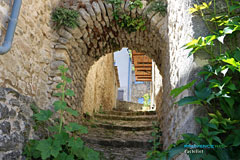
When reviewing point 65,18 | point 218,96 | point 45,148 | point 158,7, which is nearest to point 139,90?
point 158,7

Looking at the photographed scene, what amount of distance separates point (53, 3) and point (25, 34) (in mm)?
923

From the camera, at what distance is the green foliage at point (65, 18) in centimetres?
301

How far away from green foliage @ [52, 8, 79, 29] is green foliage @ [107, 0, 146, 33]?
1.88ft

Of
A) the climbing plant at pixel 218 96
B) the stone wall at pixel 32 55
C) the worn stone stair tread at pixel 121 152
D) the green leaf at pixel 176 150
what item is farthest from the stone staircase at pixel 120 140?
the climbing plant at pixel 218 96

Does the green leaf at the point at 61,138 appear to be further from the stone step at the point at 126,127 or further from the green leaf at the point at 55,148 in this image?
the stone step at the point at 126,127

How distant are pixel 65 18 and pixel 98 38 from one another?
0.81 metres

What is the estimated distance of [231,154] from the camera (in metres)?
1.22

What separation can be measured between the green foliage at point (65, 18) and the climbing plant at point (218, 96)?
76.5 inches

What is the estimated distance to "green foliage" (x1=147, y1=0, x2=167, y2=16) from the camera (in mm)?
3020

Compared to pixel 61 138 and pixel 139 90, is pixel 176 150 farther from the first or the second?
pixel 139 90

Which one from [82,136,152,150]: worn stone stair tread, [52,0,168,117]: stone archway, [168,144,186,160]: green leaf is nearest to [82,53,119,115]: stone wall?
[52,0,168,117]: stone archway

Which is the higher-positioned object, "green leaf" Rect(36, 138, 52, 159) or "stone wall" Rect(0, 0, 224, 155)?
"stone wall" Rect(0, 0, 224, 155)

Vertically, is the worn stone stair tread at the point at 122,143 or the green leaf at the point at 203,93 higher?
the green leaf at the point at 203,93

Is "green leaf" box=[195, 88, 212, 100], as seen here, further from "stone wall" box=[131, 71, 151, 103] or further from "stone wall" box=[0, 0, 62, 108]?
"stone wall" box=[131, 71, 151, 103]
